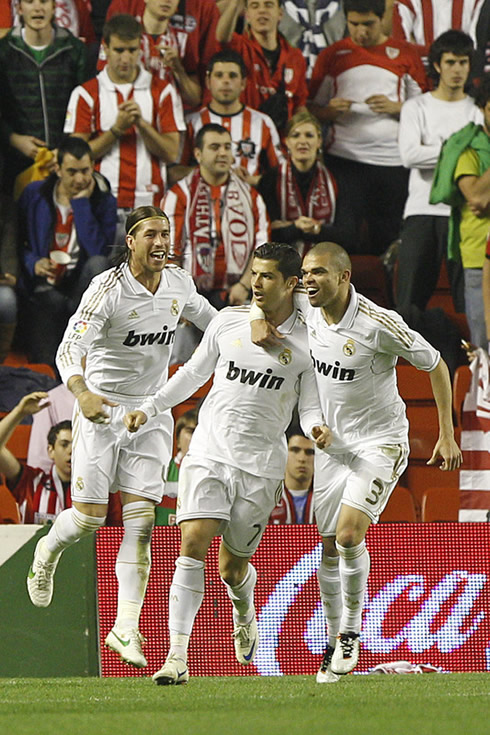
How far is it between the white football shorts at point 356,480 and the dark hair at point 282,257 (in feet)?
3.46

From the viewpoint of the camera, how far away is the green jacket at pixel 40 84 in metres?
9.75

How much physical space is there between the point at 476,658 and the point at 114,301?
11.2 feet

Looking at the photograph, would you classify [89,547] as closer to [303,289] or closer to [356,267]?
[303,289]

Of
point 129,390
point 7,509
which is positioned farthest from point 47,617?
point 129,390

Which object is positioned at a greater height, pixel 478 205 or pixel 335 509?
pixel 478 205

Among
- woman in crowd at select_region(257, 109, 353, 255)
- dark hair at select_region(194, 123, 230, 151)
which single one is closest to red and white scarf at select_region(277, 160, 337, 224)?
woman in crowd at select_region(257, 109, 353, 255)

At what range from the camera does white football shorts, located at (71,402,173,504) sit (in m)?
6.22

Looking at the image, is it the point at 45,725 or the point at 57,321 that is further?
the point at 57,321

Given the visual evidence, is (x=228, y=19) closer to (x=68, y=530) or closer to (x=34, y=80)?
(x=34, y=80)

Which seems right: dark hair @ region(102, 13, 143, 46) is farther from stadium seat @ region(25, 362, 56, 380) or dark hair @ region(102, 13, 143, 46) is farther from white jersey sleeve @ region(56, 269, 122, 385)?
white jersey sleeve @ region(56, 269, 122, 385)

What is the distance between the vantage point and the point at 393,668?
7.41m

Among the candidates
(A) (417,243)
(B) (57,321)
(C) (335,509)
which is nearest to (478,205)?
(A) (417,243)

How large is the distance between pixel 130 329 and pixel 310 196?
393cm

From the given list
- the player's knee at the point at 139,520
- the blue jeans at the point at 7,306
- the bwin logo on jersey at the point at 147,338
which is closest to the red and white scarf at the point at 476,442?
the player's knee at the point at 139,520
